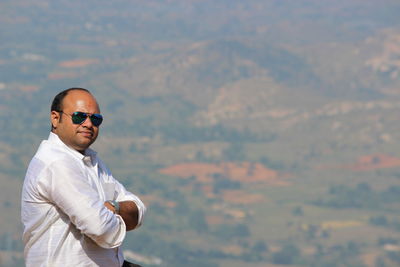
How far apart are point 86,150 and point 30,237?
52cm

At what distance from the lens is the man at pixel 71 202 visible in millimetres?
5223

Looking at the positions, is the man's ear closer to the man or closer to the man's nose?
the man

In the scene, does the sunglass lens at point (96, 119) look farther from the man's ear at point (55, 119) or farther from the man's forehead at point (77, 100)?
the man's ear at point (55, 119)

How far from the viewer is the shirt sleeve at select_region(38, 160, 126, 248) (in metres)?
5.20

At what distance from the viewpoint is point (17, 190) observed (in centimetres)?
18638

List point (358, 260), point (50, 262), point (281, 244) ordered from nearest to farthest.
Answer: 1. point (50, 262)
2. point (358, 260)
3. point (281, 244)

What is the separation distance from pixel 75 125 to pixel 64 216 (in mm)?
470

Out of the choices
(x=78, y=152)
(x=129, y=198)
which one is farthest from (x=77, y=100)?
(x=129, y=198)

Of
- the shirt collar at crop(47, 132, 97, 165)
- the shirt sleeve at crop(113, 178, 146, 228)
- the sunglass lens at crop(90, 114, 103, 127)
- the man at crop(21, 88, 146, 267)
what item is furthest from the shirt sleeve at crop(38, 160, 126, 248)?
the shirt sleeve at crop(113, 178, 146, 228)

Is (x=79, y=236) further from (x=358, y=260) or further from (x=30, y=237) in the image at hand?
(x=358, y=260)

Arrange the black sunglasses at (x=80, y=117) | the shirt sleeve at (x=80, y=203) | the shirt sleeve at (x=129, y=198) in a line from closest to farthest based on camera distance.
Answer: the shirt sleeve at (x=80, y=203)
the black sunglasses at (x=80, y=117)
the shirt sleeve at (x=129, y=198)

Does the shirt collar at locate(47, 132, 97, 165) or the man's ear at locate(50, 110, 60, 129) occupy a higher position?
the man's ear at locate(50, 110, 60, 129)

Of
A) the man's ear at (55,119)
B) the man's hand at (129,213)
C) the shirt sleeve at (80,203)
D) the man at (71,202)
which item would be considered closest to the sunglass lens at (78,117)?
the man at (71,202)

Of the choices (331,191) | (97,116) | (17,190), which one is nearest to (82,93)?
(97,116)
